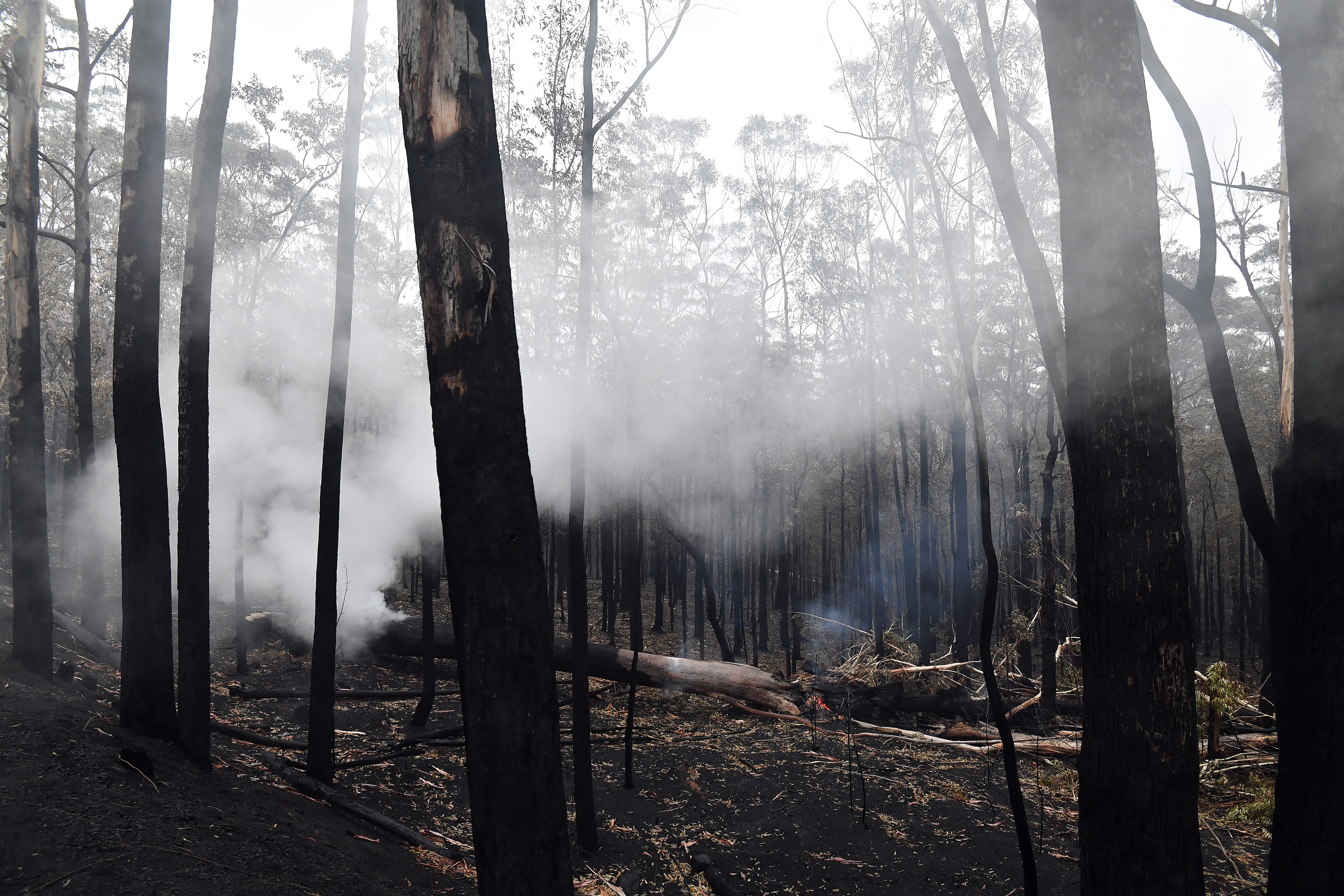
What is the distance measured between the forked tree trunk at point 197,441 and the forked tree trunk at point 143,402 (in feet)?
0.39

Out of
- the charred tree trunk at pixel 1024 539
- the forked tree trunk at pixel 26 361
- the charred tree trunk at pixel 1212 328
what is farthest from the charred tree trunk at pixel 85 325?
the charred tree trunk at pixel 1024 539

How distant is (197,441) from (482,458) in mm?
3961

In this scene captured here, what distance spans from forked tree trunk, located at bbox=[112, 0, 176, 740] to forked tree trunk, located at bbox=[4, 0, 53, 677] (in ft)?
8.31

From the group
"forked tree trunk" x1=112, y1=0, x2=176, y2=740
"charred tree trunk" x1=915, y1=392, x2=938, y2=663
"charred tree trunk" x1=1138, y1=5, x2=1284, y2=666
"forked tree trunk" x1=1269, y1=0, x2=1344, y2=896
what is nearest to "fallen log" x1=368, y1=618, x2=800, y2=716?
"forked tree trunk" x1=112, y1=0, x2=176, y2=740

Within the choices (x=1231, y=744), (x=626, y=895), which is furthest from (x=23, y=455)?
(x=1231, y=744)

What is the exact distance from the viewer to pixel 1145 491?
242 centimetres

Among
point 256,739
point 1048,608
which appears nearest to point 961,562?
point 1048,608

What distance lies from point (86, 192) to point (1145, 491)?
42.1 feet

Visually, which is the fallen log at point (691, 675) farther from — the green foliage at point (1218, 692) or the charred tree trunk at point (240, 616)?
the green foliage at point (1218, 692)

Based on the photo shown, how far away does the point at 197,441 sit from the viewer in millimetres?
4914

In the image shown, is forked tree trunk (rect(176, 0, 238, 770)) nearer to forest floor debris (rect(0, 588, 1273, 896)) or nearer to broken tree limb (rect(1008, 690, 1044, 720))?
forest floor debris (rect(0, 588, 1273, 896))

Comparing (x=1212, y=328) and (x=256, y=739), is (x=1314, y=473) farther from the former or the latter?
(x=256, y=739)

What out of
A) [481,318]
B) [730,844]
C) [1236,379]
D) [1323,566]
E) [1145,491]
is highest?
[1236,379]

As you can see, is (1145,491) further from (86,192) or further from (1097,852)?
(86,192)
